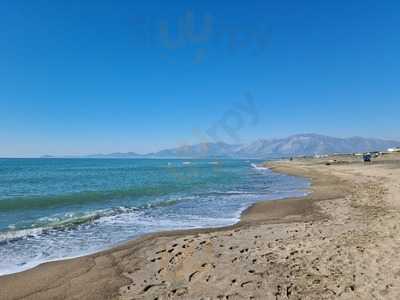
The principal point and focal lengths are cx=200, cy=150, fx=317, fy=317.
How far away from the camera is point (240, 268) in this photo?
696 cm

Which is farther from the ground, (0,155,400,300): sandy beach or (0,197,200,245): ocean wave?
(0,155,400,300): sandy beach

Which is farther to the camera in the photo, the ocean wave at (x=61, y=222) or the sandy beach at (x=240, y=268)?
the ocean wave at (x=61, y=222)

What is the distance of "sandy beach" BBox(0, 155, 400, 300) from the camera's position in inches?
227

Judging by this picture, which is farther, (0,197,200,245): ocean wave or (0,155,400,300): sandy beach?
(0,197,200,245): ocean wave

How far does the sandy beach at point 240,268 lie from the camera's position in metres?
5.77

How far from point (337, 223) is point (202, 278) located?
6768 mm

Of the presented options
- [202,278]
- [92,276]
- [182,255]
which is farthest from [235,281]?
[92,276]

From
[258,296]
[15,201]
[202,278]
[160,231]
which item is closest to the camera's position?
[258,296]

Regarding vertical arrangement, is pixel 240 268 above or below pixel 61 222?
above

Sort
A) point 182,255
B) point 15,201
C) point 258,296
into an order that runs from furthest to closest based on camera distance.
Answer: point 15,201, point 182,255, point 258,296

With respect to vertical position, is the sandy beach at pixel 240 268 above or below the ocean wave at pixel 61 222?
above

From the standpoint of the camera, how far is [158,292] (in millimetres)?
6031

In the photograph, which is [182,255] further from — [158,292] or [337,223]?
[337,223]

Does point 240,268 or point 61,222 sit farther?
point 61,222
